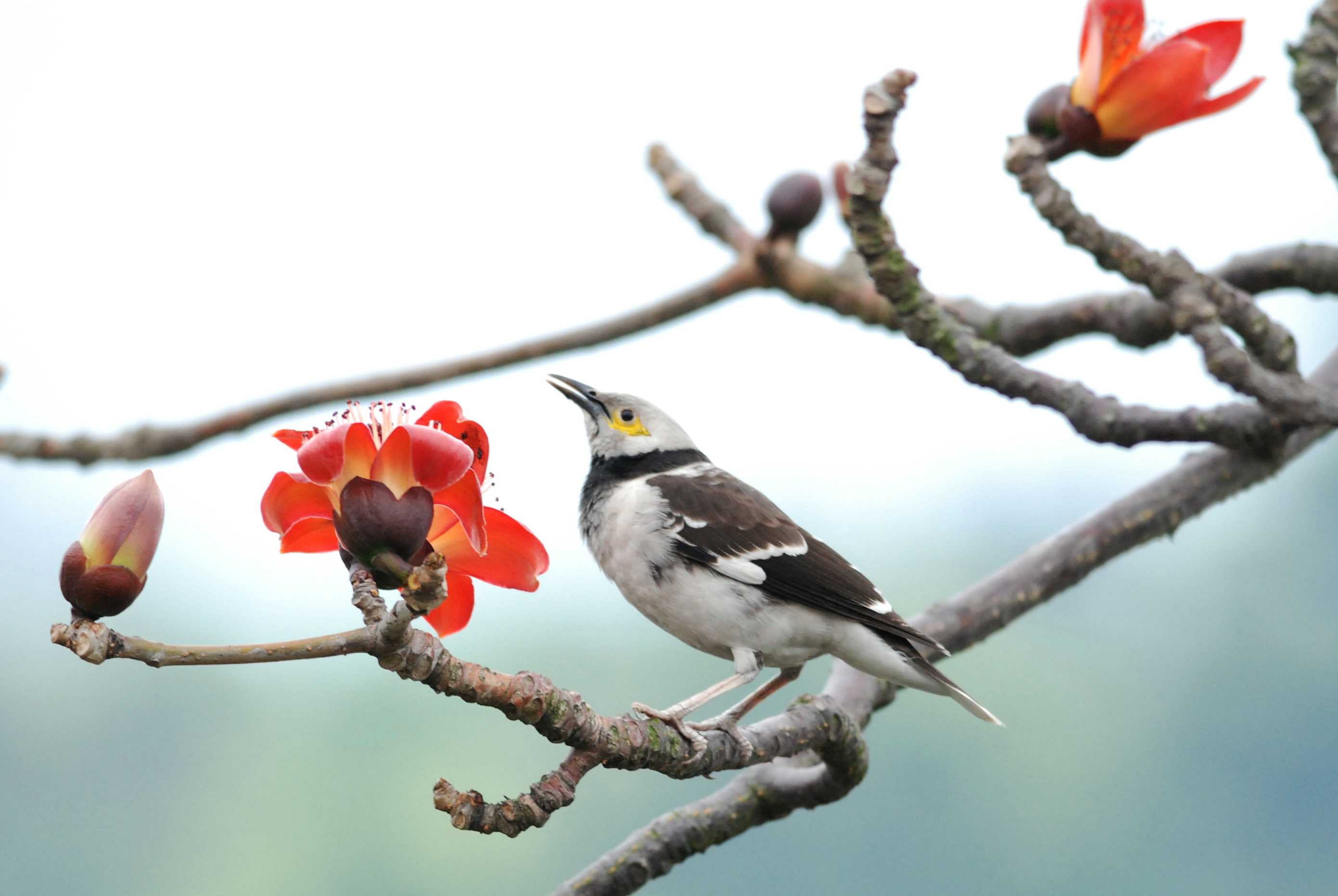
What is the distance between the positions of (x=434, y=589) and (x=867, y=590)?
4.88ft

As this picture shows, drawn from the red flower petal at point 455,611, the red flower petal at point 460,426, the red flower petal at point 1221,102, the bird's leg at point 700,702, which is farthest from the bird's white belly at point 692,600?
the red flower petal at point 1221,102

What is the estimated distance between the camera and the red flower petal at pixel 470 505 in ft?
5.05

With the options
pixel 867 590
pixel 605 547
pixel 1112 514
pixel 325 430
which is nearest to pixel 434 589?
pixel 325 430

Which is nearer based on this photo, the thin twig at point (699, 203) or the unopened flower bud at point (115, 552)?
the unopened flower bud at point (115, 552)

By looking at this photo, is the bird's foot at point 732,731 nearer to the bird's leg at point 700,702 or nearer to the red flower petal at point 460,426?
the bird's leg at point 700,702

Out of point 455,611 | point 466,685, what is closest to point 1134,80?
point 455,611

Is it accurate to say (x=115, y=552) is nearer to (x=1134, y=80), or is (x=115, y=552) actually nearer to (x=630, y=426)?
(x=630, y=426)

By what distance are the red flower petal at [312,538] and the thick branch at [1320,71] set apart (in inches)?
105

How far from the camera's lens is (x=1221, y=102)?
2412 mm

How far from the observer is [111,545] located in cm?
145

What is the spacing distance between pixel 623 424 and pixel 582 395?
14 cm

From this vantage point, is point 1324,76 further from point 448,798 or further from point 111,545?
point 111,545

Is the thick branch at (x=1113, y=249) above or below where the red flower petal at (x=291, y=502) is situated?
above

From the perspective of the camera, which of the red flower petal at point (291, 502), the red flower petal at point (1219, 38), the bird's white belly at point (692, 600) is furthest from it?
the bird's white belly at point (692, 600)
